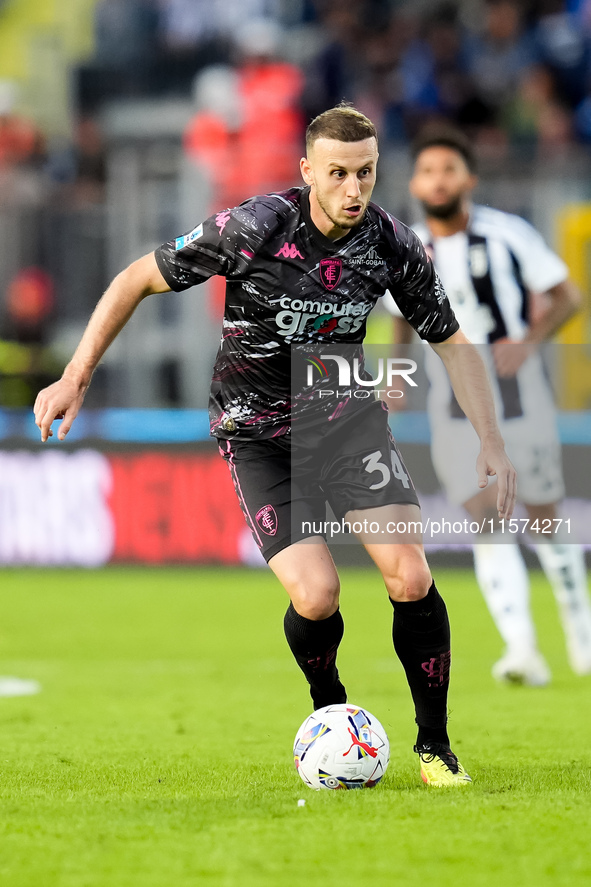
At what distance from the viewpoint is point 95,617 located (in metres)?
9.86

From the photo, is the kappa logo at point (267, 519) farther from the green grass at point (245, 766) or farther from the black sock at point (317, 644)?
the green grass at point (245, 766)

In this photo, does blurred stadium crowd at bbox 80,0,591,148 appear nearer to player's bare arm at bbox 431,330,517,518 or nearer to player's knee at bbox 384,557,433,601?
player's bare arm at bbox 431,330,517,518

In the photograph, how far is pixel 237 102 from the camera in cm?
1372

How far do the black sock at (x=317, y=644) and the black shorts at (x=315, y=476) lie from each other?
25 centimetres

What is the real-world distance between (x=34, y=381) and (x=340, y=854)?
9419mm

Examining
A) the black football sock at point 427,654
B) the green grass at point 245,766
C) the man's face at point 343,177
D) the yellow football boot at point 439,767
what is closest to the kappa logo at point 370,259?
the man's face at point 343,177

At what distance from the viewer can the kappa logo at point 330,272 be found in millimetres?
4414

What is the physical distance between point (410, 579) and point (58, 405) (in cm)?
122

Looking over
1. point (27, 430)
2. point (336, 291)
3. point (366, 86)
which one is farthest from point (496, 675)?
point (366, 86)

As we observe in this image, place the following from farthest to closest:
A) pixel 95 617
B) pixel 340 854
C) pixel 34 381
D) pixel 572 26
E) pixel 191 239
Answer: pixel 572 26, pixel 34 381, pixel 95 617, pixel 191 239, pixel 340 854

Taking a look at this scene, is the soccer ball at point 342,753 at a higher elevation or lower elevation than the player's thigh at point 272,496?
lower

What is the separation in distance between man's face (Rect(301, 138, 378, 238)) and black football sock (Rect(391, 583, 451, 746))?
123 cm

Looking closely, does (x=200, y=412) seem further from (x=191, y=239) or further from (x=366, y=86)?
(x=191, y=239)

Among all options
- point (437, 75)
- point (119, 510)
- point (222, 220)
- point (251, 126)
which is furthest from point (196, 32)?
point (222, 220)
